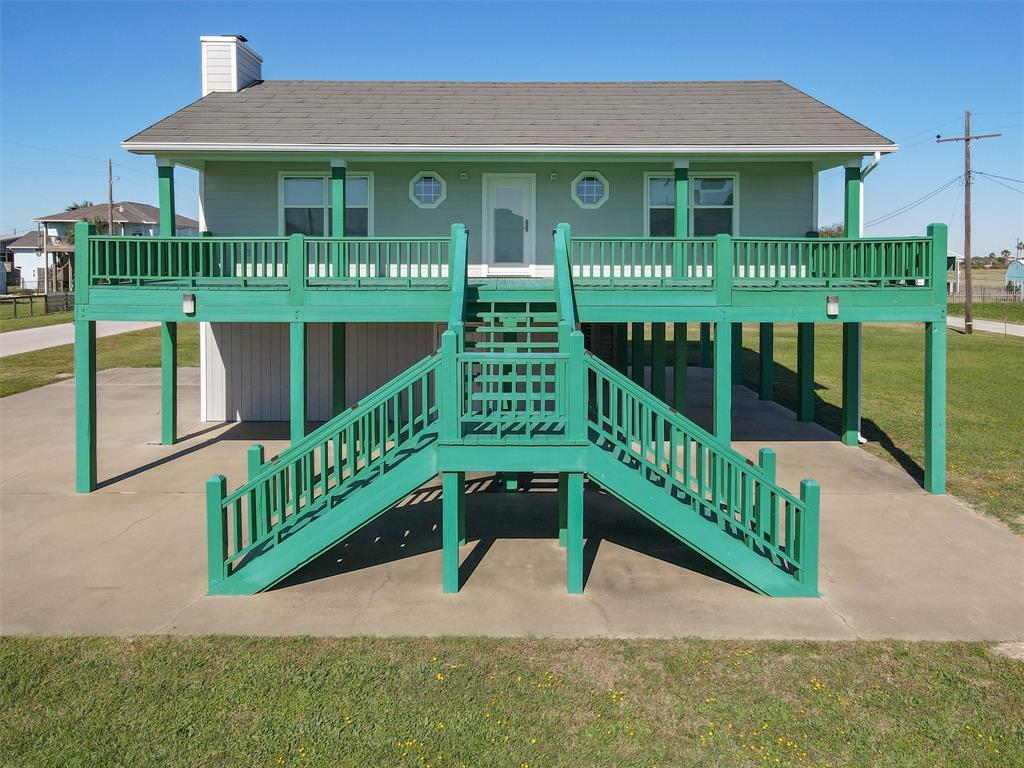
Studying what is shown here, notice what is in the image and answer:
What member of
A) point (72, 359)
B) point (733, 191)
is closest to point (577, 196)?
point (733, 191)

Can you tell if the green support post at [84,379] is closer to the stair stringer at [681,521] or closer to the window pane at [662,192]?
the stair stringer at [681,521]

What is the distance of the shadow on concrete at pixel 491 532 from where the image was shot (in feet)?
31.7

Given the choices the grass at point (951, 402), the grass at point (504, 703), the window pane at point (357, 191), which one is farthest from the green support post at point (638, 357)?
the grass at point (504, 703)

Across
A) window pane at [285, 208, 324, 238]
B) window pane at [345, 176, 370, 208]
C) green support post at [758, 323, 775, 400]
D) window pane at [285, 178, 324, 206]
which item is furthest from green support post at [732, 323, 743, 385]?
window pane at [285, 178, 324, 206]

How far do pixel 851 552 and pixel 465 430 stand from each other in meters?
4.81

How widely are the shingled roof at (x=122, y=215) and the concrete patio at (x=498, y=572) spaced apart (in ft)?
207

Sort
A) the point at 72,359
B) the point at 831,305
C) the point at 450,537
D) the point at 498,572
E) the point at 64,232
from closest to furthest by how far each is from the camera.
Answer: the point at 450,537
the point at 498,572
the point at 831,305
the point at 72,359
the point at 64,232

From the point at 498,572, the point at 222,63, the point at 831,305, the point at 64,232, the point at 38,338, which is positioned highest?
the point at 64,232

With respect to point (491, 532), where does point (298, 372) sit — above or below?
above

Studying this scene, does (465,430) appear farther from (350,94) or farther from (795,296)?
(350,94)

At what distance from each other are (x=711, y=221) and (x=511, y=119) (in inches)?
168

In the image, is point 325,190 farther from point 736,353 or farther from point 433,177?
point 736,353

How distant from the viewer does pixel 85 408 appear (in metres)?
12.6

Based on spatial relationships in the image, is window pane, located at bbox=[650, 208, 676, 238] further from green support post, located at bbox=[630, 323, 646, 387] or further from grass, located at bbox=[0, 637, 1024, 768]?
grass, located at bbox=[0, 637, 1024, 768]
